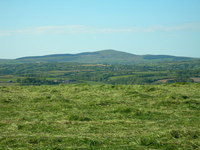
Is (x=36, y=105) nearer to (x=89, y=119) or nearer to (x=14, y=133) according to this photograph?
(x=89, y=119)

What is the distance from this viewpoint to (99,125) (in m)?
14.0

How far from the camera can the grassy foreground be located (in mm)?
10766

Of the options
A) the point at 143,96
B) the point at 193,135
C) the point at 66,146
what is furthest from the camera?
the point at 143,96

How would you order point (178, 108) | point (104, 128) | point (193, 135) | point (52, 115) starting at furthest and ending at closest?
point (178, 108) < point (52, 115) < point (104, 128) < point (193, 135)

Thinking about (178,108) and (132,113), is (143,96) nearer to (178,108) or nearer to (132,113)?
(178,108)

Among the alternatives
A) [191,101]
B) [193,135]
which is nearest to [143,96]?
[191,101]

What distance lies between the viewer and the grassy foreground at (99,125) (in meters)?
10.8

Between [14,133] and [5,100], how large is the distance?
32.9 feet

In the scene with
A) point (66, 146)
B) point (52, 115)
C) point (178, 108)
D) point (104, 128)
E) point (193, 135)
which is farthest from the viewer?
point (178, 108)

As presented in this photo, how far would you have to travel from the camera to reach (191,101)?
21438 millimetres

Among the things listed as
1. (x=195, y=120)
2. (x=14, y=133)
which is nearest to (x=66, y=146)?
(x=14, y=133)

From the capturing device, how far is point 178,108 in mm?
19391

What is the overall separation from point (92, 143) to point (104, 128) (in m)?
2.63

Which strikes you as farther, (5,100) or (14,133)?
(5,100)
